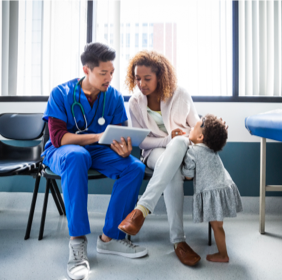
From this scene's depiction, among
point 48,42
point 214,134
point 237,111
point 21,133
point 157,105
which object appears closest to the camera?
point 214,134

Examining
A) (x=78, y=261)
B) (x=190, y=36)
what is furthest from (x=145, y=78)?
(x=78, y=261)

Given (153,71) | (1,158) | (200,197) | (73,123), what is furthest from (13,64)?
(200,197)

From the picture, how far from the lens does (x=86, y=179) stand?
4.14 ft

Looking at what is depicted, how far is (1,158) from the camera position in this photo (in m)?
1.81

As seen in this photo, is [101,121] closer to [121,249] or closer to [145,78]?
[145,78]

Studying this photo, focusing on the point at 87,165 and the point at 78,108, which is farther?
the point at 78,108

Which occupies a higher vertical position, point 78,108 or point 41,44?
point 41,44

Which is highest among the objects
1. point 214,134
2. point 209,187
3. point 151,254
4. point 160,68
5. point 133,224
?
point 160,68

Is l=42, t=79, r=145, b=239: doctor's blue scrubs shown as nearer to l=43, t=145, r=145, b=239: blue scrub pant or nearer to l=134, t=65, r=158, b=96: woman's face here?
l=43, t=145, r=145, b=239: blue scrub pant

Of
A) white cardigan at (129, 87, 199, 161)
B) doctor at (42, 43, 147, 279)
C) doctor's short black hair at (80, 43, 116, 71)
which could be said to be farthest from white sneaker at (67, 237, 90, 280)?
doctor's short black hair at (80, 43, 116, 71)

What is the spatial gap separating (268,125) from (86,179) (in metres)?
1.04

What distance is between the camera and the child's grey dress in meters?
1.22

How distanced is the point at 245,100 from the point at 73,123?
1.39 meters

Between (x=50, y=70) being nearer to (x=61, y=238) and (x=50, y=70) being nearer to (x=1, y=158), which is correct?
(x=1, y=158)
